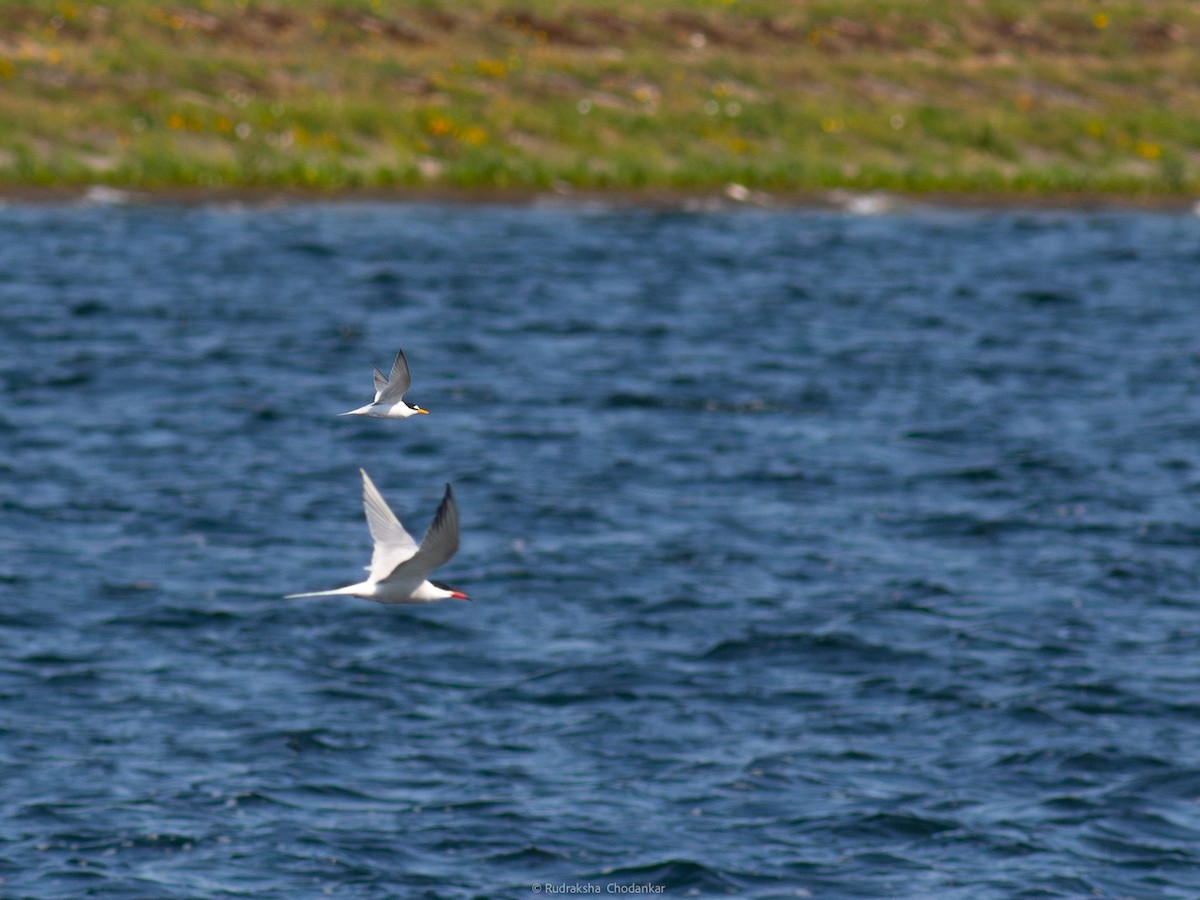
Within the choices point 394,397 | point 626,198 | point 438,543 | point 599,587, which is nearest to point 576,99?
point 626,198

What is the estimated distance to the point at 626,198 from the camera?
52.5 metres

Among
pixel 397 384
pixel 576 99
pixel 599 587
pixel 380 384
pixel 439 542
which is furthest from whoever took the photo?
pixel 576 99

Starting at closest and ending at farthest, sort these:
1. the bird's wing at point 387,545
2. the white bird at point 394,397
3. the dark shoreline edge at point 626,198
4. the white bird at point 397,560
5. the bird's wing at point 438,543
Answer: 1. the bird's wing at point 438,543
2. the white bird at point 394,397
3. the white bird at point 397,560
4. the bird's wing at point 387,545
5. the dark shoreline edge at point 626,198

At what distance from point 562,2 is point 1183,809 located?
155 feet

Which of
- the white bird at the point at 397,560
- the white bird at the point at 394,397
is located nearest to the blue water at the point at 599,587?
the white bird at the point at 397,560

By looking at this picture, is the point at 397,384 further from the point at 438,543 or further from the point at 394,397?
the point at 438,543

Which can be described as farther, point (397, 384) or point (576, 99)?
point (576, 99)

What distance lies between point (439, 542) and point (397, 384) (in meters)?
1.03

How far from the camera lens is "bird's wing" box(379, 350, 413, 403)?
1249 cm

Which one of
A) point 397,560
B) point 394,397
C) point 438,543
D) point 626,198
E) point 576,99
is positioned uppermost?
point 576,99

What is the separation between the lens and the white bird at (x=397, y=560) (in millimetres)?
12664

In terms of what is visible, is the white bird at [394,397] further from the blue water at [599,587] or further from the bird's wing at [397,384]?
the blue water at [599,587]

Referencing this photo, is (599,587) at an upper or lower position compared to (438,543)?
lower

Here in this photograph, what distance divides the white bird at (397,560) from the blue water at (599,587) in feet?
12.9
